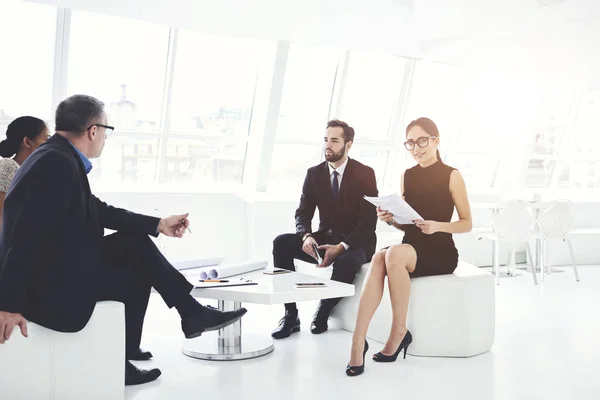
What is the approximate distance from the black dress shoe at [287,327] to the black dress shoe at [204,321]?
3.07 feet

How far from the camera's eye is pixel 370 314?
353 cm

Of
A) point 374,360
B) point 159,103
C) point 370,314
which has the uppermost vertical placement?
point 159,103

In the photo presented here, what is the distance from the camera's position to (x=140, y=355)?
373cm

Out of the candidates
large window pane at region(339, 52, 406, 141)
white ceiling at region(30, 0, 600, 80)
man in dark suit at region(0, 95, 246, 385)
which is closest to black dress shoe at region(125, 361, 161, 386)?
man in dark suit at region(0, 95, 246, 385)

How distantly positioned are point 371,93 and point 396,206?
502cm

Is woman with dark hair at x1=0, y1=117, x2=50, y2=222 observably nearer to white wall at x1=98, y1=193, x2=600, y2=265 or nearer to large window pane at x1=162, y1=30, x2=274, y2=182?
white wall at x1=98, y1=193, x2=600, y2=265

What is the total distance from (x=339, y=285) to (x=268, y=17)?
9.05ft

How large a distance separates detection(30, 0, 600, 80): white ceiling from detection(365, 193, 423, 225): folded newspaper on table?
2140 mm

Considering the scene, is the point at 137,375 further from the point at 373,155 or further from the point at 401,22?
the point at 373,155

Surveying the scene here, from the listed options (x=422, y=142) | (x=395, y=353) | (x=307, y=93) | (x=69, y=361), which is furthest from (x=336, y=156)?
(x=307, y=93)

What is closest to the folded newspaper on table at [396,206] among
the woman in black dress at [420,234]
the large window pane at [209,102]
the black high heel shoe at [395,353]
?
the woman in black dress at [420,234]

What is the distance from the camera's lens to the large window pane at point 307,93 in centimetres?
774

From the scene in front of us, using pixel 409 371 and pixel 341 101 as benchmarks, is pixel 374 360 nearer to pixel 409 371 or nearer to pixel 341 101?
pixel 409 371

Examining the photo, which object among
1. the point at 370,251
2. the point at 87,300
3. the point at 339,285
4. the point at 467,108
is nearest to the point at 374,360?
the point at 339,285
